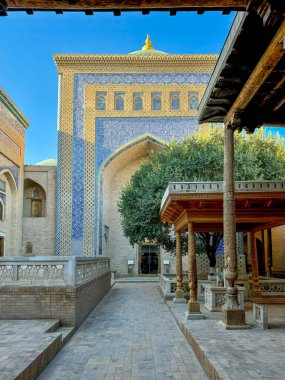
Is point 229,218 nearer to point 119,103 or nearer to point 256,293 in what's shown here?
point 256,293

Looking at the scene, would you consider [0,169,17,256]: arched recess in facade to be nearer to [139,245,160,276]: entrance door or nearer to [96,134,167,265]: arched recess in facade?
[96,134,167,265]: arched recess in facade

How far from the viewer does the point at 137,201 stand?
63.4 feet

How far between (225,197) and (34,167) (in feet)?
61.0

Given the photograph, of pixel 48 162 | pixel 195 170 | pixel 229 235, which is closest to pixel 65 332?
pixel 229 235

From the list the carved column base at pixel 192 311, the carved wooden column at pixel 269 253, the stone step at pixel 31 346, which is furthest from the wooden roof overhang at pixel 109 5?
the carved wooden column at pixel 269 253

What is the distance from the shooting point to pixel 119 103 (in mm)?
25453

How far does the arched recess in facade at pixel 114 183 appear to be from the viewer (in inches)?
969

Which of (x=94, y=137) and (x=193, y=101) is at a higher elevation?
(x=193, y=101)

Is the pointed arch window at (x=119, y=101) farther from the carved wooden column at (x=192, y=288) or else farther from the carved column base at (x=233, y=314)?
the carved column base at (x=233, y=314)

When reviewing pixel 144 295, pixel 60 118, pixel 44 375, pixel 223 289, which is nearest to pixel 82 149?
pixel 60 118

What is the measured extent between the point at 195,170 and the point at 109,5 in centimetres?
1461

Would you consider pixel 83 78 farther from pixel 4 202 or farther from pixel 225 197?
pixel 225 197

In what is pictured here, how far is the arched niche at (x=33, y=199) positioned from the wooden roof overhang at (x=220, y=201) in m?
15.7

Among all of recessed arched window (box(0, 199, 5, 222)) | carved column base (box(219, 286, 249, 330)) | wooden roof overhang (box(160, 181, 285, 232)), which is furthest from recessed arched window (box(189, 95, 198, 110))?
carved column base (box(219, 286, 249, 330))
